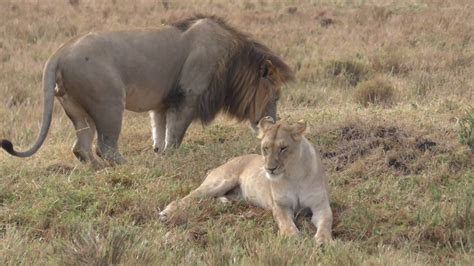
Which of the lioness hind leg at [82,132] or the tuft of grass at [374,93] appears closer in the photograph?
the lioness hind leg at [82,132]

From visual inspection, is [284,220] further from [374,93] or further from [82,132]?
[374,93]

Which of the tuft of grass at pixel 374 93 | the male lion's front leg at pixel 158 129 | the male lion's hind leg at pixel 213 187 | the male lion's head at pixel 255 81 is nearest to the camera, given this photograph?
the male lion's hind leg at pixel 213 187

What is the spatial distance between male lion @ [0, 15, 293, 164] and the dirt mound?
1205mm

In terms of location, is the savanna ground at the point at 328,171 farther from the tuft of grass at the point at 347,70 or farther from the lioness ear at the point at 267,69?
the lioness ear at the point at 267,69

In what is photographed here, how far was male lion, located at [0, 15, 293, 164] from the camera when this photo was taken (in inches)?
262

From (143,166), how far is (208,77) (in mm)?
1419

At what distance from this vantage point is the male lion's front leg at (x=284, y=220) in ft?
16.2

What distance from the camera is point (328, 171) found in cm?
630

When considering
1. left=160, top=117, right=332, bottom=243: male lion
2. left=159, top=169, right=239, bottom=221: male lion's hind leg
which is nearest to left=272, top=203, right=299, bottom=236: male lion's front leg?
left=160, top=117, right=332, bottom=243: male lion

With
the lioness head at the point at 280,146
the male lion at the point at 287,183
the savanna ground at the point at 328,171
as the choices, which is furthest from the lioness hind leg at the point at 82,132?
the lioness head at the point at 280,146

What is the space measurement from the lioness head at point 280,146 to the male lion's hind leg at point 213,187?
65 cm

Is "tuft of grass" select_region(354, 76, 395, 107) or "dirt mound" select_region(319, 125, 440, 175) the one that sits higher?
"dirt mound" select_region(319, 125, 440, 175)

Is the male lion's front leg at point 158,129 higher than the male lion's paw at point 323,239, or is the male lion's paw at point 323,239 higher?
the male lion's paw at point 323,239

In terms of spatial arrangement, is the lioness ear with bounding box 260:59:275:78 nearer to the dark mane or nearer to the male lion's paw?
the dark mane
